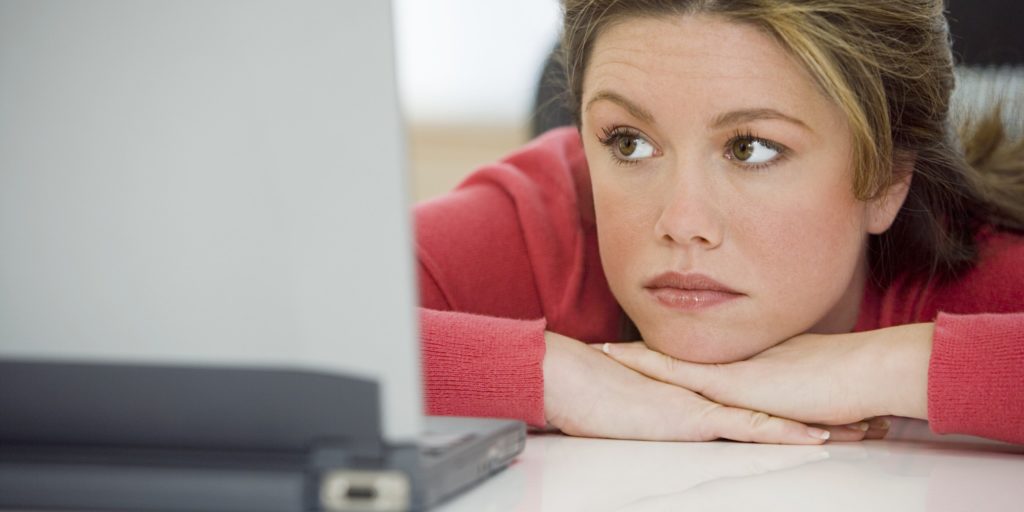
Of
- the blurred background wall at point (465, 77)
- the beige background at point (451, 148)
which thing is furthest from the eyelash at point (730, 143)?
the beige background at point (451, 148)

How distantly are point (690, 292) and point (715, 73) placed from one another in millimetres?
199

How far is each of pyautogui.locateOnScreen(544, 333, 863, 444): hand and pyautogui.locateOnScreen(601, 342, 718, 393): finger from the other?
2 cm

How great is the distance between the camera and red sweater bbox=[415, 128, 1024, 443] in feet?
2.77

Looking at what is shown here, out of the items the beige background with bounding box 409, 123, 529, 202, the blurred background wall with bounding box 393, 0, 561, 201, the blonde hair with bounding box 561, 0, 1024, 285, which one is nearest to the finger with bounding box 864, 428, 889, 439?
the blonde hair with bounding box 561, 0, 1024, 285

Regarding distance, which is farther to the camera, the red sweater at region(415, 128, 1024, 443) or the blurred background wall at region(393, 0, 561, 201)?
the blurred background wall at region(393, 0, 561, 201)

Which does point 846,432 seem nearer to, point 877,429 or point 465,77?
point 877,429

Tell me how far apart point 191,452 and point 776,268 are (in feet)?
2.01

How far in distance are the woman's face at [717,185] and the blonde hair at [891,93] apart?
0.05 feet

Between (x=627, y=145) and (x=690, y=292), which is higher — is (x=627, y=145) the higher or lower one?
the higher one

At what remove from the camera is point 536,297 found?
49.6 inches

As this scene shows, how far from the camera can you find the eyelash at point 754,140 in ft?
3.02

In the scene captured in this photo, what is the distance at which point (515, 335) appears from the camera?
89 cm

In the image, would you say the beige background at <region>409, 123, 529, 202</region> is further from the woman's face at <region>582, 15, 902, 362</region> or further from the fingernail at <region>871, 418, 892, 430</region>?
the fingernail at <region>871, 418, 892, 430</region>

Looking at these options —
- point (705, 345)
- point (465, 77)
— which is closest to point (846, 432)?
point (705, 345)
